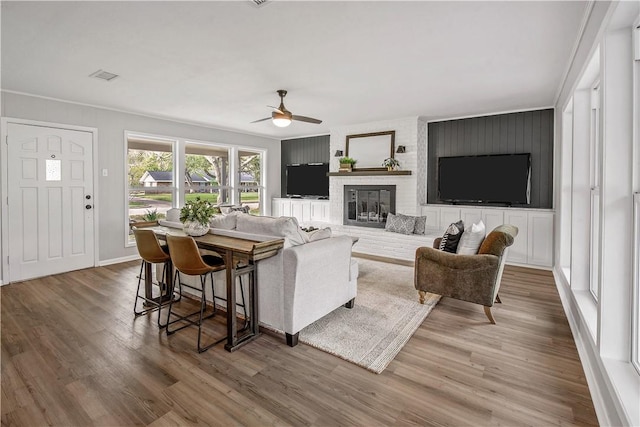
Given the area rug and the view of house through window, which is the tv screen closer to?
the view of house through window

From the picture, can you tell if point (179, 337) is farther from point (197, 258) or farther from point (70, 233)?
point (70, 233)

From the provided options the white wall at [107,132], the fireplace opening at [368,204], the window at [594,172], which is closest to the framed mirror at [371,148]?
the fireplace opening at [368,204]

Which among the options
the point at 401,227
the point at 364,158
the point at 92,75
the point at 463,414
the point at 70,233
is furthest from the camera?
the point at 364,158

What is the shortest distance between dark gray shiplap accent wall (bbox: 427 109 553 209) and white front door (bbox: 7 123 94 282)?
5933 millimetres

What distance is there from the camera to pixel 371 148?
6.54 metres

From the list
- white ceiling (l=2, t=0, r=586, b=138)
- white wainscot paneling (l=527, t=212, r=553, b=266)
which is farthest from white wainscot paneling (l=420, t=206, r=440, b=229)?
white ceiling (l=2, t=0, r=586, b=138)

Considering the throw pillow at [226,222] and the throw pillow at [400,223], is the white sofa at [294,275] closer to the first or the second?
the throw pillow at [226,222]

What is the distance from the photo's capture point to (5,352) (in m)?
2.57

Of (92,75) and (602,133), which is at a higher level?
(92,75)

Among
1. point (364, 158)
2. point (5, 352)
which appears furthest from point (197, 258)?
point (364, 158)

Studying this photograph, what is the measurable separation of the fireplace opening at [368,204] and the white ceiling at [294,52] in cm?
197

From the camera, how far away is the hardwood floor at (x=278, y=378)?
190cm

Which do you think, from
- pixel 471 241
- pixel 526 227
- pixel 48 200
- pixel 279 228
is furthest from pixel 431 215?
pixel 48 200

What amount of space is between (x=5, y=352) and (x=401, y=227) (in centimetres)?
521
